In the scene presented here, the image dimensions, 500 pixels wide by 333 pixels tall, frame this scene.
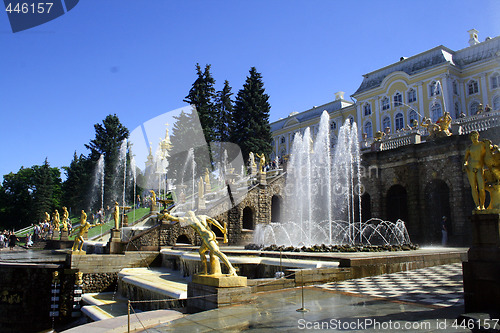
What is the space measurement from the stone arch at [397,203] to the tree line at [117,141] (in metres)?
19.2

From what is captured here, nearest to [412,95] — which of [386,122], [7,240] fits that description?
[386,122]

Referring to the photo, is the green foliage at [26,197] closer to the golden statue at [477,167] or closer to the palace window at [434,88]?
the palace window at [434,88]

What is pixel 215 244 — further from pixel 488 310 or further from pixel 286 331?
pixel 488 310

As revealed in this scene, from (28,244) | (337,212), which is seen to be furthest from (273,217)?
(28,244)

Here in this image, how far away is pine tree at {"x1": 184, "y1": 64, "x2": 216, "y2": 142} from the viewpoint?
4016 cm

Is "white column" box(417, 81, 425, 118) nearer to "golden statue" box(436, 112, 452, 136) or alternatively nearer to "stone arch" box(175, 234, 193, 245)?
"golden statue" box(436, 112, 452, 136)

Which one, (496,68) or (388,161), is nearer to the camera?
(388,161)

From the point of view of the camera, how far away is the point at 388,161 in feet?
80.7

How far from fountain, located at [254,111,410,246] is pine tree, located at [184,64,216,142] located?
11.6 metres

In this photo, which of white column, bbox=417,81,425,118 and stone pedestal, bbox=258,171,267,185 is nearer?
stone pedestal, bbox=258,171,267,185

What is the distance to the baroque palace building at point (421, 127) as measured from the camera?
2102 centimetres

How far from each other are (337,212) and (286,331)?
904 inches

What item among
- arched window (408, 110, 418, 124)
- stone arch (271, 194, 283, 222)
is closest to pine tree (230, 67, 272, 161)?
stone arch (271, 194, 283, 222)

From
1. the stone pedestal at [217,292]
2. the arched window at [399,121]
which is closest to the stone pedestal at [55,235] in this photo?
the stone pedestal at [217,292]
